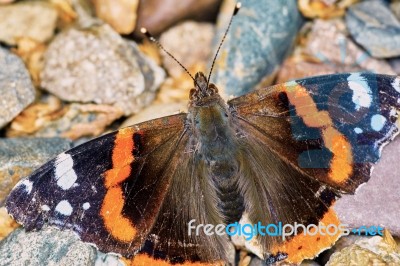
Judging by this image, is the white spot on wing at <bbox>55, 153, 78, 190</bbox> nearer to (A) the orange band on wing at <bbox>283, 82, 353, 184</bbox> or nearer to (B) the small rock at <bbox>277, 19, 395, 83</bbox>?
(A) the orange band on wing at <bbox>283, 82, 353, 184</bbox>

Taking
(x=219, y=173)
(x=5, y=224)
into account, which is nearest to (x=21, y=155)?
(x=5, y=224)

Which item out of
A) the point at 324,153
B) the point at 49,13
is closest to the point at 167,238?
the point at 324,153

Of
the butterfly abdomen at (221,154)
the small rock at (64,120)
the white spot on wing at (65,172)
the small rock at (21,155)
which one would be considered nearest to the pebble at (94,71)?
the small rock at (64,120)

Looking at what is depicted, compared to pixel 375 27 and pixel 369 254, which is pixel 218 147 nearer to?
pixel 369 254

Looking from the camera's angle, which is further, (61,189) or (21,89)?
(21,89)

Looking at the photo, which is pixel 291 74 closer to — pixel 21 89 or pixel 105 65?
Result: pixel 105 65

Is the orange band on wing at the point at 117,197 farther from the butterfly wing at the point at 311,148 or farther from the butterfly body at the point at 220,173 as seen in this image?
the butterfly wing at the point at 311,148

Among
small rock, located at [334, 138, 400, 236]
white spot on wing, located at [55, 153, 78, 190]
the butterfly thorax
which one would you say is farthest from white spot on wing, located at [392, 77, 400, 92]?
white spot on wing, located at [55, 153, 78, 190]
